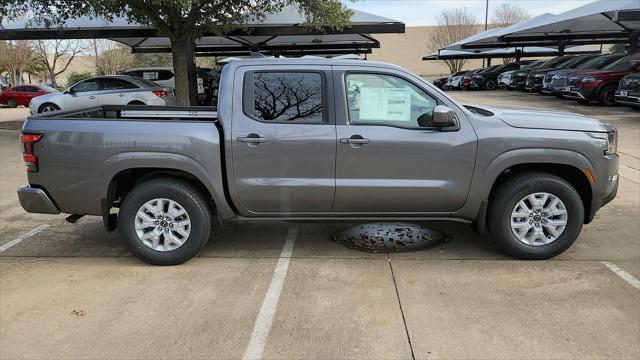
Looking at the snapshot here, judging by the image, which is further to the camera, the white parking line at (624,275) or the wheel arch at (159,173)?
the wheel arch at (159,173)

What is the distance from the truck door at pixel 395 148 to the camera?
4512 mm

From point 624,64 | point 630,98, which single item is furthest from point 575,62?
point 630,98

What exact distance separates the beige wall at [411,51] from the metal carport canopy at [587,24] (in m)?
30.8

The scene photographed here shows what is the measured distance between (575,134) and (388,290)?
6.83ft

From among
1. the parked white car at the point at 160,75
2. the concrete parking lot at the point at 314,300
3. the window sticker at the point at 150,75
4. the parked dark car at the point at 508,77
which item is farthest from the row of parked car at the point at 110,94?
the parked dark car at the point at 508,77

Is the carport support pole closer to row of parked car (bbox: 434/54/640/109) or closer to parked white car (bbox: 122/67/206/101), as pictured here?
row of parked car (bbox: 434/54/640/109)

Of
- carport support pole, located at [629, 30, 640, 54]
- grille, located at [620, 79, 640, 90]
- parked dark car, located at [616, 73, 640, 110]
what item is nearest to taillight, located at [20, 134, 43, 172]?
parked dark car, located at [616, 73, 640, 110]

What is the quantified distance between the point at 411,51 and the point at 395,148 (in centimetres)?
6710

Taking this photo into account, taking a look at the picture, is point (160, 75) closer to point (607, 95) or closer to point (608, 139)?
point (607, 95)

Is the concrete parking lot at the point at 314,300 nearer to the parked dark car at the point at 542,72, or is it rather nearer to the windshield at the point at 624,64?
the windshield at the point at 624,64

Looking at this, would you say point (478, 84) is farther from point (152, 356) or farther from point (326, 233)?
point (152, 356)

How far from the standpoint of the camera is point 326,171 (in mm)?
4551

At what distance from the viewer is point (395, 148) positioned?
450cm

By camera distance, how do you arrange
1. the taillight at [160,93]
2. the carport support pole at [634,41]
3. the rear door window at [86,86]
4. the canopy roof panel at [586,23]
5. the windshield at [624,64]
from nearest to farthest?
the taillight at [160,93], the rear door window at [86,86], the windshield at [624,64], the canopy roof panel at [586,23], the carport support pole at [634,41]
